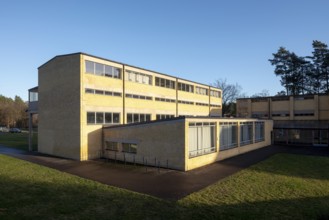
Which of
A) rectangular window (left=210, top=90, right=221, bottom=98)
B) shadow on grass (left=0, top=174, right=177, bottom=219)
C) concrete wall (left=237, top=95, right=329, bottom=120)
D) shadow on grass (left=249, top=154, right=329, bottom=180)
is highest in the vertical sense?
rectangular window (left=210, top=90, right=221, bottom=98)

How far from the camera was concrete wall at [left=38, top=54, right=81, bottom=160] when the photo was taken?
80.0 ft

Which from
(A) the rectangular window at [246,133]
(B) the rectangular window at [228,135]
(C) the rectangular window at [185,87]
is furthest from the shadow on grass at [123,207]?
(C) the rectangular window at [185,87]

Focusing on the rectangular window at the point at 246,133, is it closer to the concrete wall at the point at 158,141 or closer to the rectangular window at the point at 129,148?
the concrete wall at the point at 158,141

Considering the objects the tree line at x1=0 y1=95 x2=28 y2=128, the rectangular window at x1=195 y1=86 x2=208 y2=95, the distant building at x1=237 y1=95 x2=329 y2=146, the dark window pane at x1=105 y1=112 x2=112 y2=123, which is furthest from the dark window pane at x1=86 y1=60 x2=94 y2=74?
the tree line at x1=0 y1=95 x2=28 y2=128

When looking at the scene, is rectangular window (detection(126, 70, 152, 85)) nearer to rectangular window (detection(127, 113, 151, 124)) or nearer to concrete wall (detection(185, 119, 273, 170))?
rectangular window (detection(127, 113, 151, 124))

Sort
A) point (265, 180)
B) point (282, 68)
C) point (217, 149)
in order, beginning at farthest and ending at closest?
point (282, 68) → point (217, 149) → point (265, 180)

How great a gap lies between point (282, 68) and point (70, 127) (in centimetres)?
4802

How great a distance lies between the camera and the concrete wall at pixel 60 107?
2439 centimetres

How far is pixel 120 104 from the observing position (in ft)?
91.1

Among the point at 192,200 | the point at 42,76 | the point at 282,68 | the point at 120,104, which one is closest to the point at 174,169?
the point at 192,200

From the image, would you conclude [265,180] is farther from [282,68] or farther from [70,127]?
[282,68]

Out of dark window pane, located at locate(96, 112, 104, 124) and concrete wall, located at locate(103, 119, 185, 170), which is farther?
dark window pane, located at locate(96, 112, 104, 124)

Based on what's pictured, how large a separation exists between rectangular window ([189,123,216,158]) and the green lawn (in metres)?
4.20

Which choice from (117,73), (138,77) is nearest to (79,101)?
(117,73)
